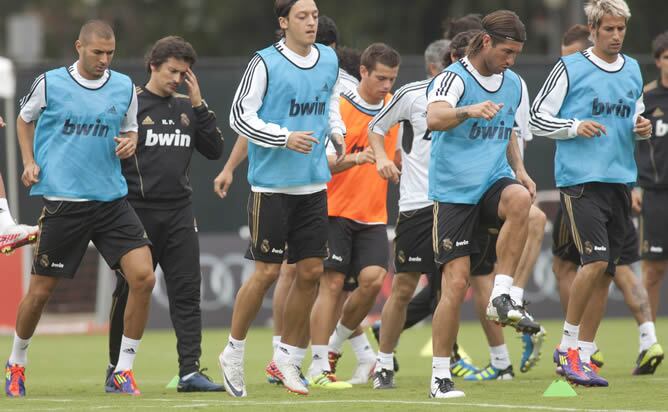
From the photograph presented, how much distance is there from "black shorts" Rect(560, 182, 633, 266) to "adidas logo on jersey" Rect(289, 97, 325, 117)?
1865 millimetres

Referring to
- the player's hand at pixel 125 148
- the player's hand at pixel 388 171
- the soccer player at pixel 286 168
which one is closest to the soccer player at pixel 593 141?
the player's hand at pixel 388 171

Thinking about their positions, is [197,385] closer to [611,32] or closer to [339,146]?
[339,146]

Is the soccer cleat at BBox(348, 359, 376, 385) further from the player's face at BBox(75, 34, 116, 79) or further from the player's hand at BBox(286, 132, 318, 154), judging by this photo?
the player's face at BBox(75, 34, 116, 79)

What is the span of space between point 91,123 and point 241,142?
4.73ft

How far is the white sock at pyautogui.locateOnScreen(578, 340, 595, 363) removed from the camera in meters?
10.7

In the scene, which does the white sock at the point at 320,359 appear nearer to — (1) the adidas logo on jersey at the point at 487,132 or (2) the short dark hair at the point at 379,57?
(2) the short dark hair at the point at 379,57

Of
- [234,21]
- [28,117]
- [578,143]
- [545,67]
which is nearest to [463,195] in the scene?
[578,143]

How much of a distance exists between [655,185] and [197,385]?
4.53 meters

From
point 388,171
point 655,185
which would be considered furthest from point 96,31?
point 655,185

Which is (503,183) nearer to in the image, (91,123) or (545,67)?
(91,123)

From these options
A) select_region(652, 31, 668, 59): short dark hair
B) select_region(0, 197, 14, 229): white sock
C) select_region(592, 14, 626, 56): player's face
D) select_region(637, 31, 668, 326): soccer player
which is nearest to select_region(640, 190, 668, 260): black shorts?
select_region(637, 31, 668, 326): soccer player

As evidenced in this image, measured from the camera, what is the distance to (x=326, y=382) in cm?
1090

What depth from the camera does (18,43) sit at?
26766 millimetres

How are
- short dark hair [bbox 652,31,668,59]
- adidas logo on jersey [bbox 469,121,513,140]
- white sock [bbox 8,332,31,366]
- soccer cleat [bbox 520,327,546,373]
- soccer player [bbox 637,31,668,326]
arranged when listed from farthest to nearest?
soccer player [bbox 637,31,668,326] < short dark hair [bbox 652,31,668,59] < soccer cleat [bbox 520,327,546,373] < white sock [bbox 8,332,31,366] < adidas logo on jersey [bbox 469,121,513,140]
